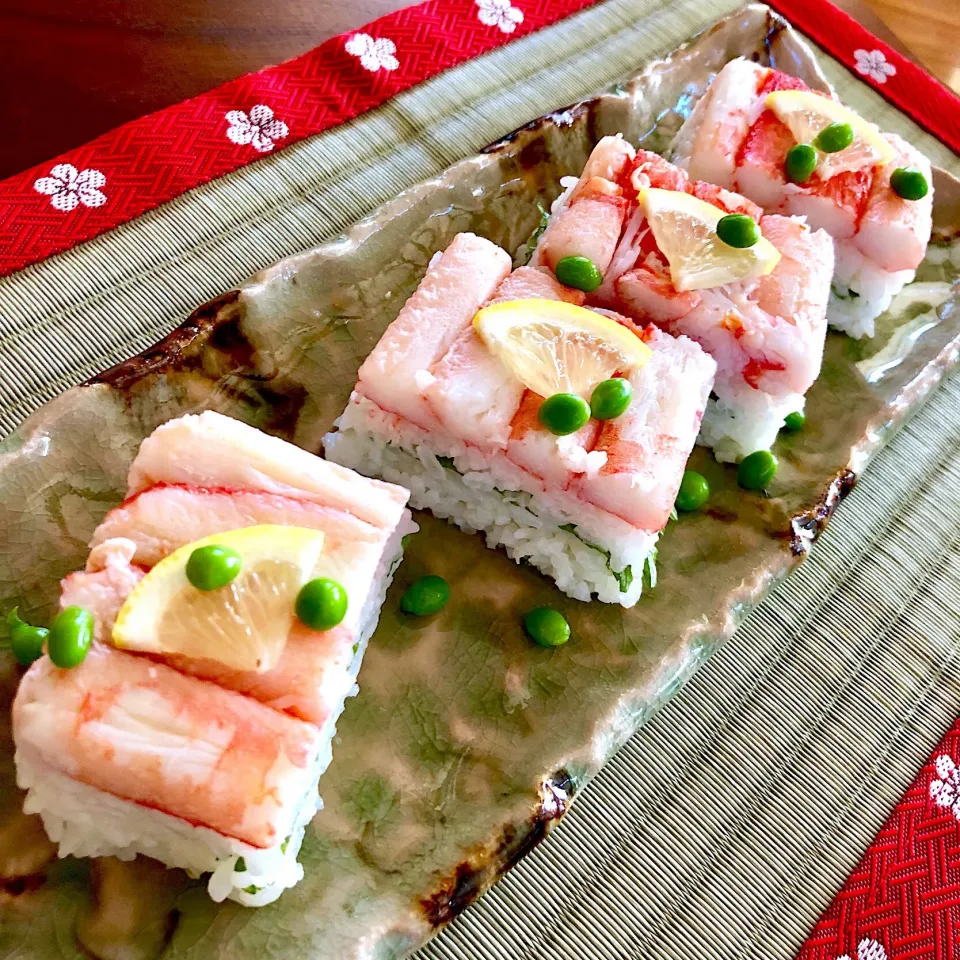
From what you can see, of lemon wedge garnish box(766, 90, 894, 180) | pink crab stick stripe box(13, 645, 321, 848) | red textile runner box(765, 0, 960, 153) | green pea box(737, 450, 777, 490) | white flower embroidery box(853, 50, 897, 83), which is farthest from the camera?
white flower embroidery box(853, 50, 897, 83)

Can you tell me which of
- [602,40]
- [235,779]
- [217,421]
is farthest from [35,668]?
[602,40]

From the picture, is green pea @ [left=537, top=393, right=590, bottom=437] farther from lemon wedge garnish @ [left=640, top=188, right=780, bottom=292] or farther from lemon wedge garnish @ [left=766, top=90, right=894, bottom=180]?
lemon wedge garnish @ [left=766, top=90, right=894, bottom=180]

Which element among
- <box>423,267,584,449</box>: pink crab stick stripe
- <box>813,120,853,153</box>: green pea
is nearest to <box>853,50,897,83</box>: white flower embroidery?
<box>813,120,853,153</box>: green pea

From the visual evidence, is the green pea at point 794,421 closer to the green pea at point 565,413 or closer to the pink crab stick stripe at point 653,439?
the pink crab stick stripe at point 653,439

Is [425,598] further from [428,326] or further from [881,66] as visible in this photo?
[881,66]

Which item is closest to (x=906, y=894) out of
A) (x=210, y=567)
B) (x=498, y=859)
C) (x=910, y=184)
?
(x=498, y=859)

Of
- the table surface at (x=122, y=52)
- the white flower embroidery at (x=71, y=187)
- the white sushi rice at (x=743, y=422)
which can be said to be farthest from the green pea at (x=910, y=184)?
the white flower embroidery at (x=71, y=187)
